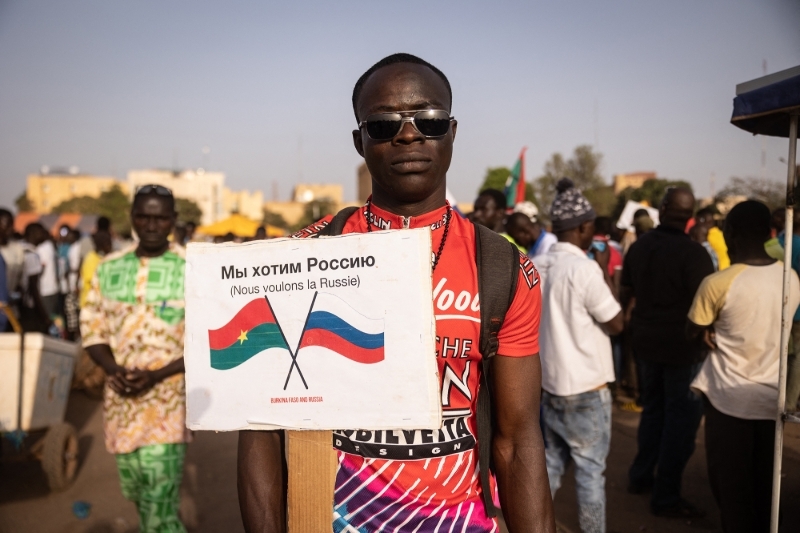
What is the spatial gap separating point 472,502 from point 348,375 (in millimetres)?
546

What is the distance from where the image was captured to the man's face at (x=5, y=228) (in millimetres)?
8180

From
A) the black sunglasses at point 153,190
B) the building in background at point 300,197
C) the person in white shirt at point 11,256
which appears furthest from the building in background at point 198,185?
the black sunglasses at point 153,190

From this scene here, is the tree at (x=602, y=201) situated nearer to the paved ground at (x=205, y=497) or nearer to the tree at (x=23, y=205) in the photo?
the paved ground at (x=205, y=497)

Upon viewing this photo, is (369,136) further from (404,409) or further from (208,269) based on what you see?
(404,409)

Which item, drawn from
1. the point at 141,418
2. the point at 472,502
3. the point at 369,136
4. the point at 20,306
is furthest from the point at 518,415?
the point at 20,306

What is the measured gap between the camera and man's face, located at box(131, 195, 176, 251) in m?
3.93

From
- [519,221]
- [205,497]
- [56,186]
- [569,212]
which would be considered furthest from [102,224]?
[56,186]

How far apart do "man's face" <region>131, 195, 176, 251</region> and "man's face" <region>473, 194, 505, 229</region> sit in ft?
12.0

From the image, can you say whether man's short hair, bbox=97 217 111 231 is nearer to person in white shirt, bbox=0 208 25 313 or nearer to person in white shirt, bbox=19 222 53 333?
person in white shirt, bbox=19 222 53 333

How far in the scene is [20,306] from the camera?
9.47 meters

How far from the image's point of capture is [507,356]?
1.84 m

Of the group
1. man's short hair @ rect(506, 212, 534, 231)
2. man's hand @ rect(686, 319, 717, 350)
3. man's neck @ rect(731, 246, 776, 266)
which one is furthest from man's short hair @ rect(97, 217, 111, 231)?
man's neck @ rect(731, 246, 776, 266)

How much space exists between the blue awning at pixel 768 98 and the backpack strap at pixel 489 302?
1985 mm

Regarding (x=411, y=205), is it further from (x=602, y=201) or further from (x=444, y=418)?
(x=602, y=201)
